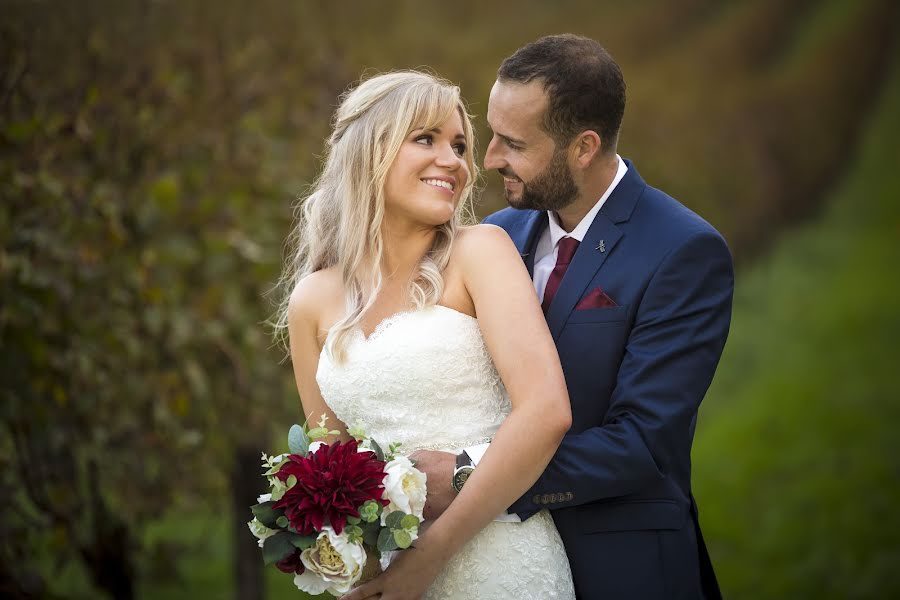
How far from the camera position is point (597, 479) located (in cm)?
276

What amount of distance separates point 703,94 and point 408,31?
3.91 metres

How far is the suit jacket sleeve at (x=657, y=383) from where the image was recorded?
9.09ft

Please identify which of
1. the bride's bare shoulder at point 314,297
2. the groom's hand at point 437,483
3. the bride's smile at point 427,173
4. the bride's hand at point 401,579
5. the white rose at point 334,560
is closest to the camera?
the white rose at point 334,560

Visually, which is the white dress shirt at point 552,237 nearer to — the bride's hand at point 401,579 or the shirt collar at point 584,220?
the shirt collar at point 584,220

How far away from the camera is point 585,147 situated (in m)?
3.24

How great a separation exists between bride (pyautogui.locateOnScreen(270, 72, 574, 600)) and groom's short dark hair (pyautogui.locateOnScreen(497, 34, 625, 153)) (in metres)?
0.31

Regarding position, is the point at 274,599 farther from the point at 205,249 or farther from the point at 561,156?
the point at 561,156

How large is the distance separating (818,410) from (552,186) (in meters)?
5.94

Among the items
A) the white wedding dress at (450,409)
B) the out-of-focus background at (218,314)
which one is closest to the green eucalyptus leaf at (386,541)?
the white wedding dress at (450,409)

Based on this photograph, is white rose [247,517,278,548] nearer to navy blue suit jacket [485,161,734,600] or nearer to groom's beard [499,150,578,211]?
navy blue suit jacket [485,161,734,600]

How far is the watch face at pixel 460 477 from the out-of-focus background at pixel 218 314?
2.11 m

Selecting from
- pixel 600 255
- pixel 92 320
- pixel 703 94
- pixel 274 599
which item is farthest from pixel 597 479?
pixel 703 94

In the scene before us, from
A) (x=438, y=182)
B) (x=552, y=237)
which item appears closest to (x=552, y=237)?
(x=552, y=237)

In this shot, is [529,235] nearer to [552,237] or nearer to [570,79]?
[552,237]
